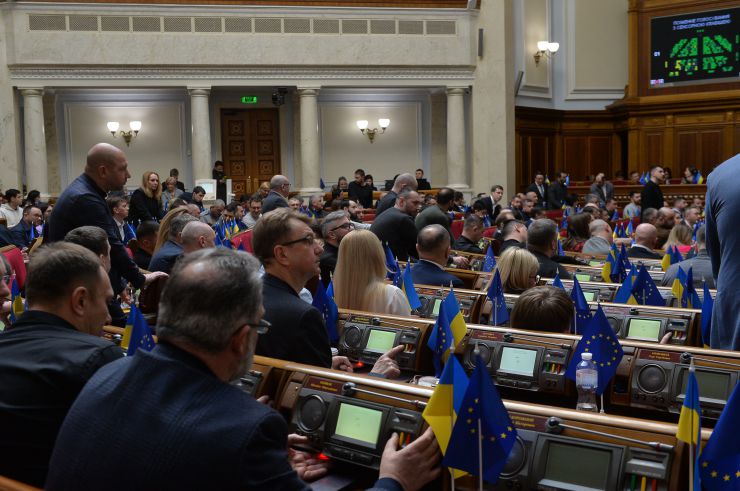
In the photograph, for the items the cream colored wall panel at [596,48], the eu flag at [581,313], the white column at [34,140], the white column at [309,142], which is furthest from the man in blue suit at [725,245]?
the cream colored wall panel at [596,48]

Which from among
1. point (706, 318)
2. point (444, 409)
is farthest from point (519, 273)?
point (444, 409)

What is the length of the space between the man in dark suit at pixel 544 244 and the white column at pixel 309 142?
33.5ft

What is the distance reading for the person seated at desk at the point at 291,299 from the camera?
120 inches

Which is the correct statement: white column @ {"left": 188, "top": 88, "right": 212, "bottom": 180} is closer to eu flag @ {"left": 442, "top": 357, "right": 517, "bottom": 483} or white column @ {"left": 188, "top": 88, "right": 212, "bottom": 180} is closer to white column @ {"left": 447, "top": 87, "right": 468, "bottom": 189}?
white column @ {"left": 447, "top": 87, "right": 468, "bottom": 189}

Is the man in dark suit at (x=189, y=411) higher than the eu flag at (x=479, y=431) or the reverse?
higher

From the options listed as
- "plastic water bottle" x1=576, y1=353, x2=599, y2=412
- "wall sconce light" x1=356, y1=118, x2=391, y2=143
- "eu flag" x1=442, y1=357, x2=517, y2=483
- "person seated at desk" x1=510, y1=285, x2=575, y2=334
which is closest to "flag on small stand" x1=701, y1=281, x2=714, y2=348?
"person seated at desk" x1=510, y1=285, x2=575, y2=334

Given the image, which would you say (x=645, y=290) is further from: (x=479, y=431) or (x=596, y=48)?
(x=596, y=48)

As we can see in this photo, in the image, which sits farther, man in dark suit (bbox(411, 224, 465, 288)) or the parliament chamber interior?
man in dark suit (bbox(411, 224, 465, 288))

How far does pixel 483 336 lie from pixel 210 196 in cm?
1085

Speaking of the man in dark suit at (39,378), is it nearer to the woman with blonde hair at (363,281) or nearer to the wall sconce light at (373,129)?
the woman with blonde hair at (363,281)

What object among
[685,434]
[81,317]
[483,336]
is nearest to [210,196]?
[483,336]

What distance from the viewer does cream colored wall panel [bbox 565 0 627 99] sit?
1912cm

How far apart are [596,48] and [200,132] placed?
9.83m

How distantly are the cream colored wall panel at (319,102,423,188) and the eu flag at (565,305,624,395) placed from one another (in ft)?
47.7
